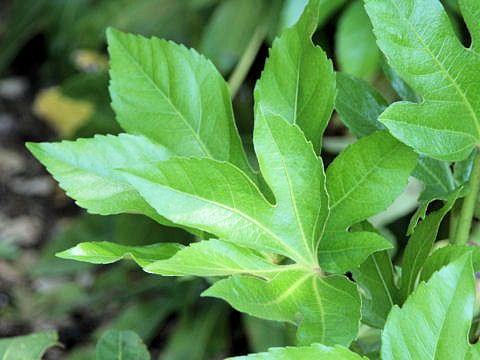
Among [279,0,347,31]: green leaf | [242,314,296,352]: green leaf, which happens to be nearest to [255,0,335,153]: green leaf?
[279,0,347,31]: green leaf

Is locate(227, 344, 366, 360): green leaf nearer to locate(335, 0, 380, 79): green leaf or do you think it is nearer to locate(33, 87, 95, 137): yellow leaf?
locate(335, 0, 380, 79): green leaf

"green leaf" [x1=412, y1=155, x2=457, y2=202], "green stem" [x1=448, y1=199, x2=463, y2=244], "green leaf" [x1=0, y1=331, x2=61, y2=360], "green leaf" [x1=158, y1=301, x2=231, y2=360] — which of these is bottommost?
"green leaf" [x1=158, y1=301, x2=231, y2=360]

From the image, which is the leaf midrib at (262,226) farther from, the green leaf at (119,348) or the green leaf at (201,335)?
the green leaf at (201,335)

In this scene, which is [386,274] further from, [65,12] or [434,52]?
[65,12]

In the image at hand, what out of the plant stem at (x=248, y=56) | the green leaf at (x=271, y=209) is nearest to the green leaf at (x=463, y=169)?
the green leaf at (x=271, y=209)

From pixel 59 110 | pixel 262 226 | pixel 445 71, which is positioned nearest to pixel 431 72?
pixel 445 71

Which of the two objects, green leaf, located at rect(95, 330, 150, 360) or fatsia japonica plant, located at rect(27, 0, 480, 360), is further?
green leaf, located at rect(95, 330, 150, 360)
